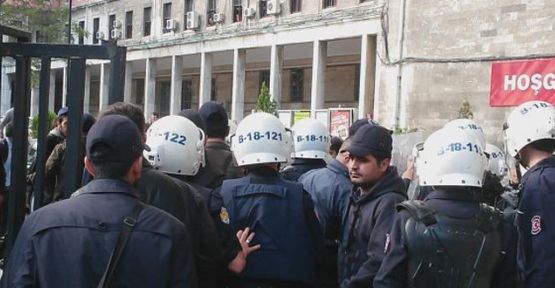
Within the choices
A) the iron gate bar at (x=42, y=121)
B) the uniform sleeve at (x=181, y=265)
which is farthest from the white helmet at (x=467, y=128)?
the iron gate bar at (x=42, y=121)

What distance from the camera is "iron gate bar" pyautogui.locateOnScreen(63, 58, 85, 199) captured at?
12.4 feet

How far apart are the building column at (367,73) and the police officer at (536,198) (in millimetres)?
21746

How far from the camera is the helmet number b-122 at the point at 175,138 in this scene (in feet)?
12.1

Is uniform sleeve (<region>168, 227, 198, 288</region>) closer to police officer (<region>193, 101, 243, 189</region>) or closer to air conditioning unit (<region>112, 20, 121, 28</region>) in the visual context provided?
police officer (<region>193, 101, 243, 189</region>)

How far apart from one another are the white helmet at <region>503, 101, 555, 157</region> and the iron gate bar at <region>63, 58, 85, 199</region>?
2.57m

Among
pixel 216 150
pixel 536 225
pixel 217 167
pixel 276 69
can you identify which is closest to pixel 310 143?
pixel 216 150

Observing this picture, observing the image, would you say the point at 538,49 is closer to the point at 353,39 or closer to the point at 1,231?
the point at 353,39

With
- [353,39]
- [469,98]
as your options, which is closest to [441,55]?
[469,98]

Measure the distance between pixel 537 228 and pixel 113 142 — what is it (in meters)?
2.36

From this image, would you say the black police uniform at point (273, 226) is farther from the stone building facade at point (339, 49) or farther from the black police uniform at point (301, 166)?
the stone building facade at point (339, 49)

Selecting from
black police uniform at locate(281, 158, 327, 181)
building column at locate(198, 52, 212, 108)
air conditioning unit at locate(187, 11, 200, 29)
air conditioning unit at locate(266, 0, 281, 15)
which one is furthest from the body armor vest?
air conditioning unit at locate(187, 11, 200, 29)

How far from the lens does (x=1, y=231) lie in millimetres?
4246

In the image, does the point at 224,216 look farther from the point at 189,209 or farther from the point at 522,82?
the point at 522,82

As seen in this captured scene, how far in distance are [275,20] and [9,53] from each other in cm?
2584
